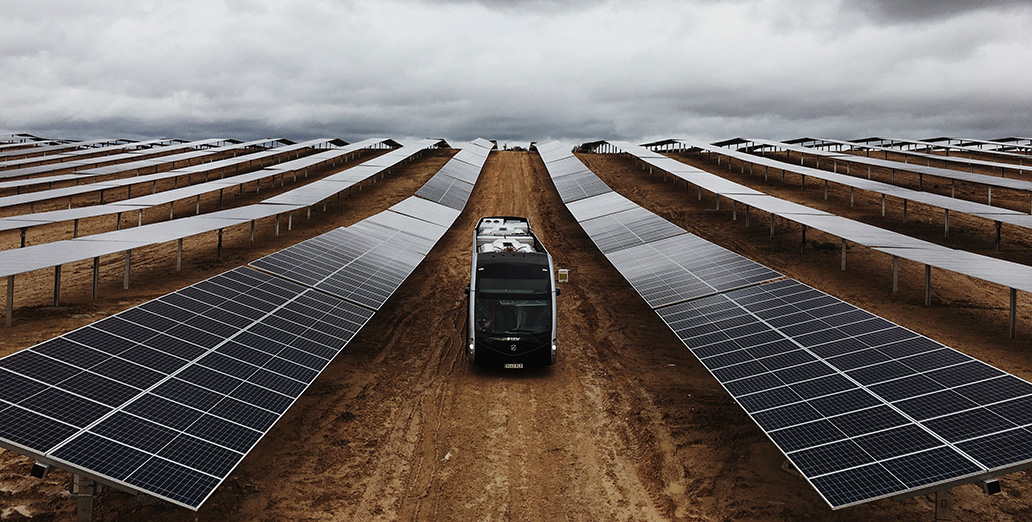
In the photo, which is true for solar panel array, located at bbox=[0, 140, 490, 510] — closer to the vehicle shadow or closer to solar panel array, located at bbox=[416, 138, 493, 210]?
the vehicle shadow

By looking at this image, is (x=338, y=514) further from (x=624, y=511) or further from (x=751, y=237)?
(x=751, y=237)

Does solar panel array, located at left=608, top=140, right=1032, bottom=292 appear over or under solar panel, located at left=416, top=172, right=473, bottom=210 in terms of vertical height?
under

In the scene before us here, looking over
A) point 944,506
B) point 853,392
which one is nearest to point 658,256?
point 853,392

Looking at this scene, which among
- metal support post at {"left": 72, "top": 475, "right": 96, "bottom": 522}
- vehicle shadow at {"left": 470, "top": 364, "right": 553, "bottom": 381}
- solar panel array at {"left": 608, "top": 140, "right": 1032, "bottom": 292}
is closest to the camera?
metal support post at {"left": 72, "top": 475, "right": 96, "bottom": 522}

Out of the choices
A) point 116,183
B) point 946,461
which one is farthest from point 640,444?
point 116,183

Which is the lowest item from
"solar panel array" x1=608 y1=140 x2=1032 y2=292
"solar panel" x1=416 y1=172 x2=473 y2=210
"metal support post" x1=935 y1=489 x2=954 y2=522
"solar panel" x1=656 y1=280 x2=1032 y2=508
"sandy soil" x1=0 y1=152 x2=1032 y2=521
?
"sandy soil" x1=0 y1=152 x2=1032 y2=521

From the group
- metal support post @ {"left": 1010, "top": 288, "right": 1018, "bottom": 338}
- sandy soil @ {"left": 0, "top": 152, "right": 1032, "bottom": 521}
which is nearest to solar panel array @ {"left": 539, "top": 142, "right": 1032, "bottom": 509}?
sandy soil @ {"left": 0, "top": 152, "right": 1032, "bottom": 521}

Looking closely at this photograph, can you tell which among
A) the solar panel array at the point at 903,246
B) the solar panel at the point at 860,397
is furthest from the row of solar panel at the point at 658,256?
the solar panel array at the point at 903,246
